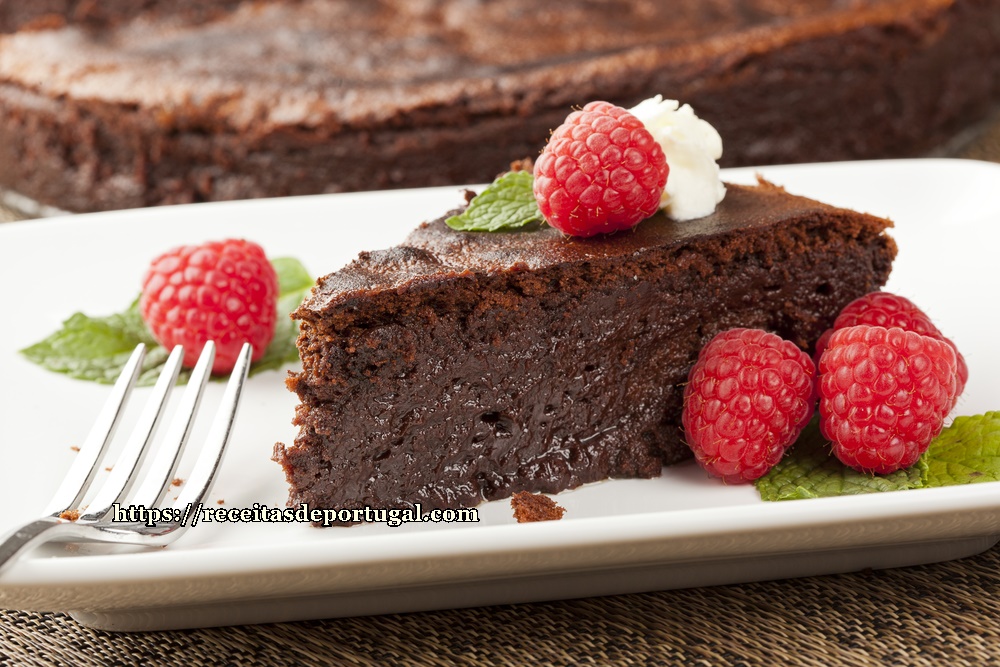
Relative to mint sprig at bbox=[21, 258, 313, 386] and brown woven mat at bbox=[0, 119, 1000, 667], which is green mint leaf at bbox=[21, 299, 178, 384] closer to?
mint sprig at bbox=[21, 258, 313, 386]

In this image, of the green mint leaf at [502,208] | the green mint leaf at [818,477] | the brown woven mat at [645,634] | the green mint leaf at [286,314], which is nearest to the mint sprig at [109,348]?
the green mint leaf at [286,314]

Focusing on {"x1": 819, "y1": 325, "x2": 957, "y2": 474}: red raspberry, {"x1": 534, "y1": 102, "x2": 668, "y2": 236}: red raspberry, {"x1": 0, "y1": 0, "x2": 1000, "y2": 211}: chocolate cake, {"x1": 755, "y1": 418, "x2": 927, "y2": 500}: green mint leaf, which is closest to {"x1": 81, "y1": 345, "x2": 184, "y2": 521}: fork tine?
{"x1": 534, "y1": 102, "x2": 668, "y2": 236}: red raspberry

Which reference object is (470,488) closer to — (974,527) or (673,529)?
(673,529)

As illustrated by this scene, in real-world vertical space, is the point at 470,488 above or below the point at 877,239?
below

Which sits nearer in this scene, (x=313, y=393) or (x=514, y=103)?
(x=313, y=393)

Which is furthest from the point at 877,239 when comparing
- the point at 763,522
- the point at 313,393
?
the point at 313,393

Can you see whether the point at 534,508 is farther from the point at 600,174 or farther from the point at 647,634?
the point at 600,174

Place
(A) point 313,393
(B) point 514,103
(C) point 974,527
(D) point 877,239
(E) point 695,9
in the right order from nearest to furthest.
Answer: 1. (C) point 974,527
2. (A) point 313,393
3. (D) point 877,239
4. (B) point 514,103
5. (E) point 695,9
